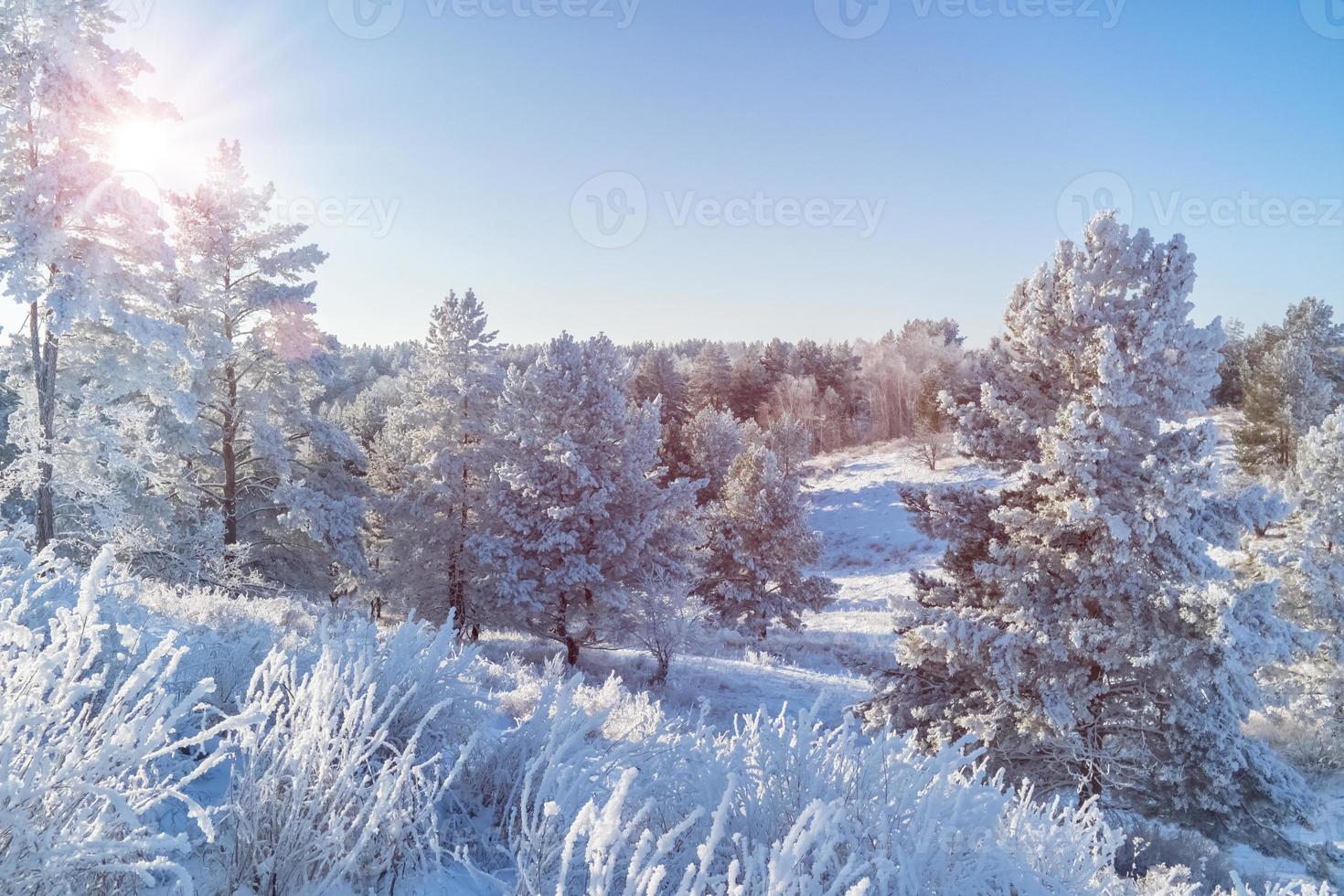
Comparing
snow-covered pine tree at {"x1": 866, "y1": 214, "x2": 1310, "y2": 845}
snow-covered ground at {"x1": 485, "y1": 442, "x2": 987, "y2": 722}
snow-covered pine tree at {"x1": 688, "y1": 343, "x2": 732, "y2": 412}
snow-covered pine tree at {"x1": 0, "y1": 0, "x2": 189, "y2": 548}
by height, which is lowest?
snow-covered ground at {"x1": 485, "y1": 442, "x2": 987, "y2": 722}

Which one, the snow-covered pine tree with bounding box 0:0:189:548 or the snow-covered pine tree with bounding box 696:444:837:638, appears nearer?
the snow-covered pine tree with bounding box 0:0:189:548

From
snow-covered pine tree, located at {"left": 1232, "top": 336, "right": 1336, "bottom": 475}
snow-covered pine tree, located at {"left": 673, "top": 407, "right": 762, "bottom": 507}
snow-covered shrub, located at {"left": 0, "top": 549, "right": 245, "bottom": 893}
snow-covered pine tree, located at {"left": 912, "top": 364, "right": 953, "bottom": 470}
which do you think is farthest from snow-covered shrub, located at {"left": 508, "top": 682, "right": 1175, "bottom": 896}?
snow-covered pine tree, located at {"left": 912, "top": 364, "right": 953, "bottom": 470}

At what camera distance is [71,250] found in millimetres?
10555

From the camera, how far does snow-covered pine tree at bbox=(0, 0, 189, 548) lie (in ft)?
32.8

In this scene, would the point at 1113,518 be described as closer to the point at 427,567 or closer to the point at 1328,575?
the point at 1328,575

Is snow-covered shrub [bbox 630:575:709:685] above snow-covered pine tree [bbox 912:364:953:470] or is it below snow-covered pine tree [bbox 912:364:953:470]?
below

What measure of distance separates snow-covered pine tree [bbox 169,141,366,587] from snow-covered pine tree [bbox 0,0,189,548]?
269cm

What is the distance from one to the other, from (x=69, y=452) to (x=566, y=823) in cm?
1257

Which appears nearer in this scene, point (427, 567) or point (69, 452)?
point (69, 452)

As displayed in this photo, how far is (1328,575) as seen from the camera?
588 inches

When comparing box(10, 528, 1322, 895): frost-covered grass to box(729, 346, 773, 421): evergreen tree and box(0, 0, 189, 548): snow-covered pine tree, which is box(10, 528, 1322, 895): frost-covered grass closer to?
box(0, 0, 189, 548): snow-covered pine tree

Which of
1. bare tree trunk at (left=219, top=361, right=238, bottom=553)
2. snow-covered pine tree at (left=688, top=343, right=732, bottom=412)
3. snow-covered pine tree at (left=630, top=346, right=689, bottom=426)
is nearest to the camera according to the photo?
bare tree trunk at (left=219, top=361, right=238, bottom=553)

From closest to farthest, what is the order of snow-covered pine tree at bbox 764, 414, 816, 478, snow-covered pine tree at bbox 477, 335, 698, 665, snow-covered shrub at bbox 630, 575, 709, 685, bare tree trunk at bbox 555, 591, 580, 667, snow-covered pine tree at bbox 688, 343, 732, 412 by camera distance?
snow-covered shrub at bbox 630, 575, 709, 685 → snow-covered pine tree at bbox 477, 335, 698, 665 → bare tree trunk at bbox 555, 591, 580, 667 → snow-covered pine tree at bbox 764, 414, 816, 478 → snow-covered pine tree at bbox 688, 343, 732, 412

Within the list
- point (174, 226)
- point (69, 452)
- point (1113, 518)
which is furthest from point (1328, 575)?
point (174, 226)
